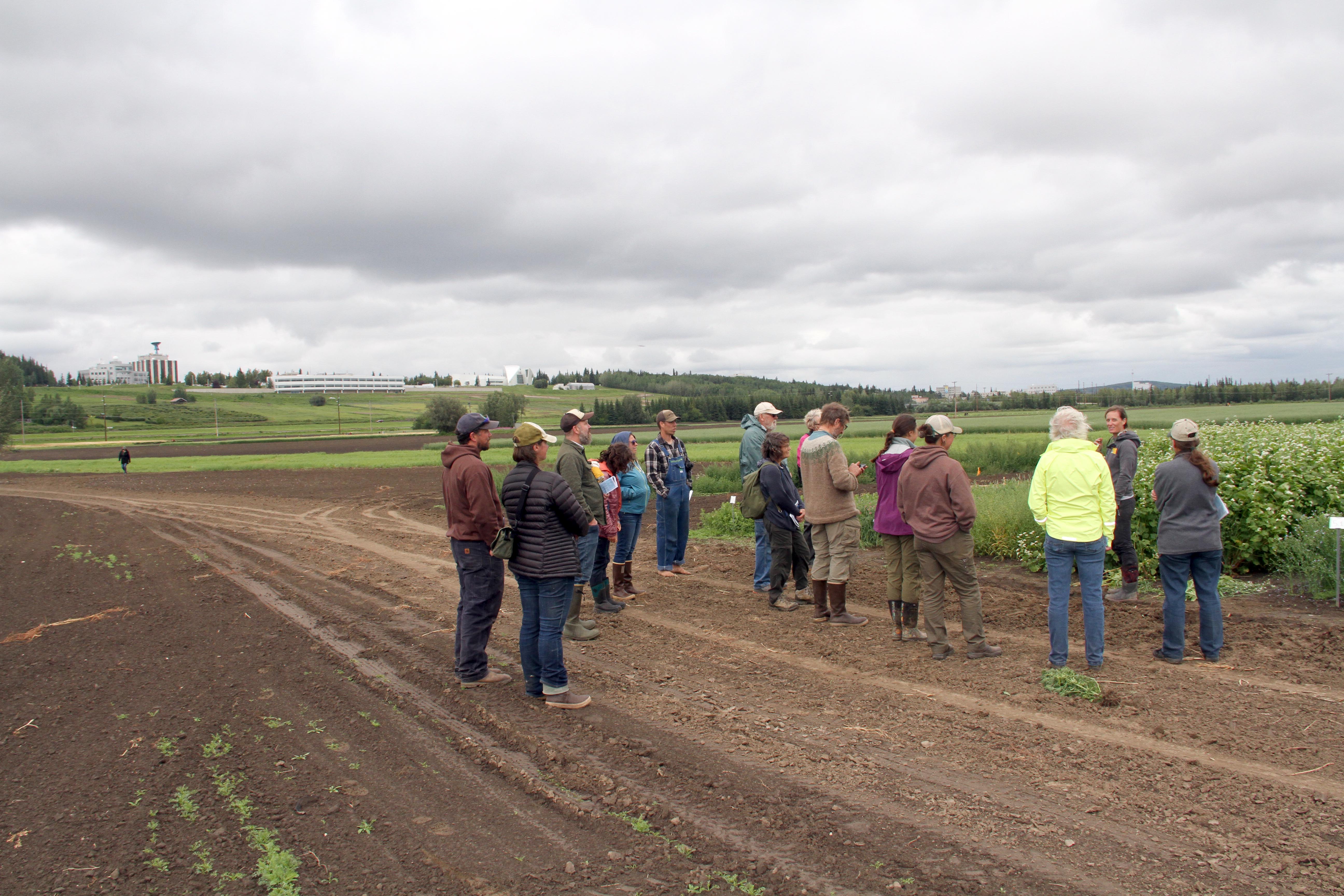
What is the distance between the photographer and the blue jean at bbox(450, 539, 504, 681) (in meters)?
6.08

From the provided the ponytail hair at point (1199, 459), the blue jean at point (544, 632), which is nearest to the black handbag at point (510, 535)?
the blue jean at point (544, 632)

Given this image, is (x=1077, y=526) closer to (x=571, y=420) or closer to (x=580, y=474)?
(x=580, y=474)

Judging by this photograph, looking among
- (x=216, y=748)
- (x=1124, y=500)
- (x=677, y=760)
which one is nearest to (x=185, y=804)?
(x=216, y=748)

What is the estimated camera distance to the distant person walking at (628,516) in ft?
29.8

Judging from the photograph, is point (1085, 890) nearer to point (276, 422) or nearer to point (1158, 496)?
point (1158, 496)

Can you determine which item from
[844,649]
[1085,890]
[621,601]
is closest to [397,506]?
[621,601]

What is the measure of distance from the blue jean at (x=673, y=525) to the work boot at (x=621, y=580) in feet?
3.37

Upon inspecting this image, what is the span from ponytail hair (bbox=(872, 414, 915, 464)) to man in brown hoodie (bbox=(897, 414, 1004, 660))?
463 mm

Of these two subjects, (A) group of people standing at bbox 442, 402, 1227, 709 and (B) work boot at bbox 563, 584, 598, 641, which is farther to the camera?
(B) work boot at bbox 563, 584, 598, 641

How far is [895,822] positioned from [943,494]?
317 centimetres

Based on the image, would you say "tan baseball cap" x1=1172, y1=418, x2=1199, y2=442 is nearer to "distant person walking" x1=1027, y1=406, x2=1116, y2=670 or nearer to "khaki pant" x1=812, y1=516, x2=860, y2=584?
"distant person walking" x1=1027, y1=406, x2=1116, y2=670

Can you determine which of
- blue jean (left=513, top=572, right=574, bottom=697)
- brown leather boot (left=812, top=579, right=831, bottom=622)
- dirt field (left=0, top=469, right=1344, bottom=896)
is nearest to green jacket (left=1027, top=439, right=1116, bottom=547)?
dirt field (left=0, top=469, right=1344, bottom=896)

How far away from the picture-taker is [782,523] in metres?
8.39

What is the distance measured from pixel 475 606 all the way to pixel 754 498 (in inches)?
132
